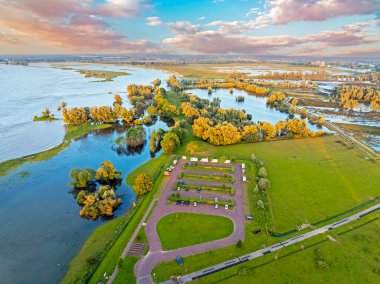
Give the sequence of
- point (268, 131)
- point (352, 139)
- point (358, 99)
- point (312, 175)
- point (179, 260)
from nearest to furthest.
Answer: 1. point (179, 260)
2. point (312, 175)
3. point (268, 131)
4. point (352, 139)
5. point (358, 99)

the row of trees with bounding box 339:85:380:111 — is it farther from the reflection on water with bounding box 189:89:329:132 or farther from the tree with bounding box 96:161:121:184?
the tree with bounding box 96:161:121:184

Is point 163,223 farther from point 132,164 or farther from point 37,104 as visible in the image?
point 37,104

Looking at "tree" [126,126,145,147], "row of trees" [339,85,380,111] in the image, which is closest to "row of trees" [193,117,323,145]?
"tree" [126,126,145,147]

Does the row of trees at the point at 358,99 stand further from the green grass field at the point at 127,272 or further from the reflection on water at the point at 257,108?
the green grass field at the point at 127,272

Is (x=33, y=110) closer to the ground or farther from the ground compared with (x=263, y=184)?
farther from the ground

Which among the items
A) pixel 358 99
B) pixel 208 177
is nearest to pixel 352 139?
pixel 208 177

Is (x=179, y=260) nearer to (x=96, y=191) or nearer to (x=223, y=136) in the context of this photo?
(x=96, y=191)
